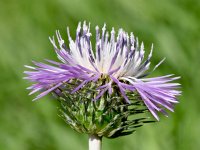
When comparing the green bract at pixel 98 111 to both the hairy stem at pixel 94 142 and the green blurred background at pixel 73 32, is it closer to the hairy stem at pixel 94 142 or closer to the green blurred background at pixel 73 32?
the hairy stem at pixel 94 142

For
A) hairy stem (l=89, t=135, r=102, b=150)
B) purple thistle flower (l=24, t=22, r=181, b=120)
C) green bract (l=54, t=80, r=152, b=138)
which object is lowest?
hairy stem (l=89, t=135, r=102, b=150)

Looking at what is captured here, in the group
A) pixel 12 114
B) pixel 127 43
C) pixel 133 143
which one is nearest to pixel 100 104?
pixel 127 43

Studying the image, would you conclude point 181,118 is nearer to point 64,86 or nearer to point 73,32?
point 73,32

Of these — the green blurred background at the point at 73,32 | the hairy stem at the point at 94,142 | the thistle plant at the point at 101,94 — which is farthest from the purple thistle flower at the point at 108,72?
the green blurred background at the point at 73,32

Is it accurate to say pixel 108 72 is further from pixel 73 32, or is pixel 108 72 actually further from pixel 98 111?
pixel 73 32

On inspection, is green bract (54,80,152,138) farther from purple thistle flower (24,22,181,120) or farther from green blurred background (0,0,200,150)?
green blurred background (0,0,200,150)

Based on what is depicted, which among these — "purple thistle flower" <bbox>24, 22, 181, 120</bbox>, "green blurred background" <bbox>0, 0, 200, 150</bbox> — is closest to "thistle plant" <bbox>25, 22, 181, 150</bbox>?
"purple thistle flower" <bbox>24, 22, 181, 120</bbox>

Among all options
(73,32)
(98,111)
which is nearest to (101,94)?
(98,111)
